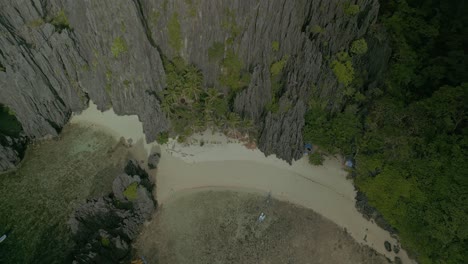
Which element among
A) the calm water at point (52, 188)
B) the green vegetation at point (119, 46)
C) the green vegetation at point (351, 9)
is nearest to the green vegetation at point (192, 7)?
the green vegetation at point (119, 46)

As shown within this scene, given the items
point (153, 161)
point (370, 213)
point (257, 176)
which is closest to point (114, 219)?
point (153, 161)

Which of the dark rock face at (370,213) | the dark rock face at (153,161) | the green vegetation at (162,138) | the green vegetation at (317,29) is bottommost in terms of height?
the dark rock face at (370,213)

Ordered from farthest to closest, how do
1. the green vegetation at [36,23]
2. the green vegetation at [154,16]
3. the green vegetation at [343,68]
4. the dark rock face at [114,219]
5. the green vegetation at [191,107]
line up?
the green vegetation at [191,107]
the green vegetation at [36,23]
the green vegetation at [343,68]
the green vegetation at [154,16]
the dark rock face at [114,219]

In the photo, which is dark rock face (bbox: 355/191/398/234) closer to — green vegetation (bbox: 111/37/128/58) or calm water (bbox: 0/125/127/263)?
→ calm water (bbox: 0/125/127/263)

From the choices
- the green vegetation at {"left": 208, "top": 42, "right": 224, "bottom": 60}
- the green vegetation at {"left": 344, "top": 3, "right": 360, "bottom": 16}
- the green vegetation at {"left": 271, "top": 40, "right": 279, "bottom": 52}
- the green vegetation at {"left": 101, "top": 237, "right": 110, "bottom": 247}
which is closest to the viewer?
the green vegetation at {"left": 101, "top": 237, "right": 110, "bottom": 247}

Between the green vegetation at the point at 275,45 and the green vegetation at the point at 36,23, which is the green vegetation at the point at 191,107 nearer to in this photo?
the green vegetation at the point at 275,45

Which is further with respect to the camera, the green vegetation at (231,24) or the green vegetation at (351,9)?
the green vegetation at (351,9)

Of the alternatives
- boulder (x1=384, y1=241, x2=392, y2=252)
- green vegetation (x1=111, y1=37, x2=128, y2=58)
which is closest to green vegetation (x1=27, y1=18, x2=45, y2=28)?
green vegetation (x1=111, y1=37, x2=128, y2=58)
